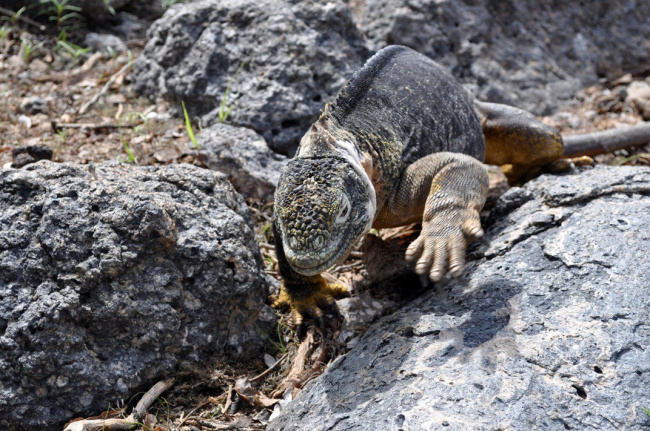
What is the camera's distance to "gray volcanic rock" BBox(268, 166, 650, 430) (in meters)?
2.45

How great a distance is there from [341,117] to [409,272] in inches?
41.7

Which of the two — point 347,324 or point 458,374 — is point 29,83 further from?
point 458,374

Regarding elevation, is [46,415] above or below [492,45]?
below

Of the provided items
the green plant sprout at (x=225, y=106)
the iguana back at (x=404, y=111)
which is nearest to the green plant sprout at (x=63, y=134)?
the green plant sprout at (x=225, y=106)

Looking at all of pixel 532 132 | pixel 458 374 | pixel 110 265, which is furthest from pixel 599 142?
pixel 110 265

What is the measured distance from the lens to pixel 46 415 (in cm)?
292

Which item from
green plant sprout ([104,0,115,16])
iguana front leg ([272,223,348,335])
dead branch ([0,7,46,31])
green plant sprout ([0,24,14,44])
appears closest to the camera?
iguana front leg ([272,223,348,335])

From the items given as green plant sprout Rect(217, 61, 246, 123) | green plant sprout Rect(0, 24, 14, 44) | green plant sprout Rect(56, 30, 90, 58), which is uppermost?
green plant sprout Rect(0, 24, 14, 44)

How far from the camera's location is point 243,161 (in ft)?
15.0

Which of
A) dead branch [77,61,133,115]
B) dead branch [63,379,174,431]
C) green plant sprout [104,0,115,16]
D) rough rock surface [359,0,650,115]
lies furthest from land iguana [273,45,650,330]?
green plant sprout [104,0,115,16]

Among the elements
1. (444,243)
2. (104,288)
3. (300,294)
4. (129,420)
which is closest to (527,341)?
(444,243)

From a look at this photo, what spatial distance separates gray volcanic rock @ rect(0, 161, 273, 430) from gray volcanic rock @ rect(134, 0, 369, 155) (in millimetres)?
1638

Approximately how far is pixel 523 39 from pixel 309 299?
4.38m

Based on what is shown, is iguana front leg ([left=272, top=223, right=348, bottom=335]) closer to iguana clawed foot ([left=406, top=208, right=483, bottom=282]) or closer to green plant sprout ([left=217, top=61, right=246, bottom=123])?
iguana clawed foot ([left=406, top=208, right=483, bottom=282])
